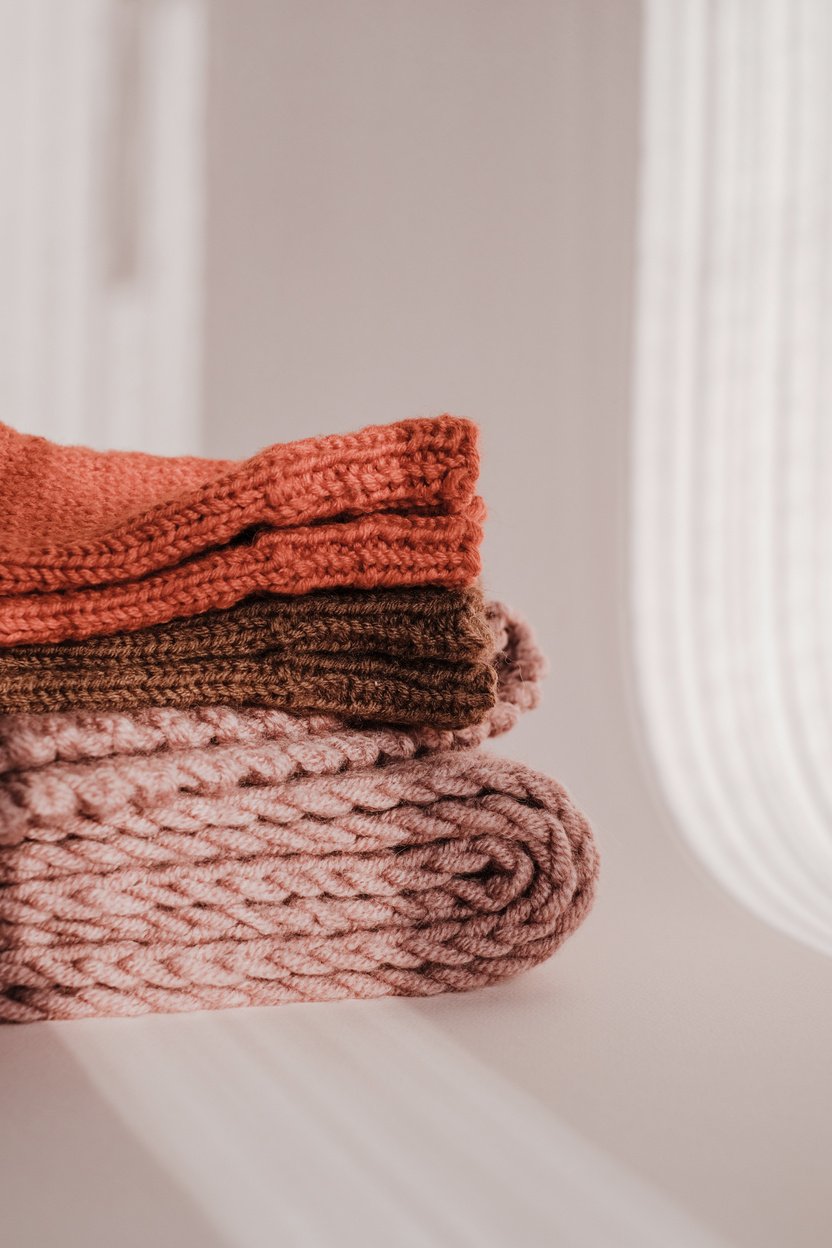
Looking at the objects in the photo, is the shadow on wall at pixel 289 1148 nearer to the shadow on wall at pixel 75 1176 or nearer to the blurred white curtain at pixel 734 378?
the shadow on wall at pixel 75 1176

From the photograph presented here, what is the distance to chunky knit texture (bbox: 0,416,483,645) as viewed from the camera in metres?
0.62

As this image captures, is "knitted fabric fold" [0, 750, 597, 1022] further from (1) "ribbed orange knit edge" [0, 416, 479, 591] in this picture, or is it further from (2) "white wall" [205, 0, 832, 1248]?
(2) "white wall" [205, 0, 832, 1248]

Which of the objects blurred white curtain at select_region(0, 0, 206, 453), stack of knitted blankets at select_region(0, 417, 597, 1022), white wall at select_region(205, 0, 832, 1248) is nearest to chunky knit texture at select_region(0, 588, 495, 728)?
stack of knitted blankets at select_region(0, 417, 597, 1022)

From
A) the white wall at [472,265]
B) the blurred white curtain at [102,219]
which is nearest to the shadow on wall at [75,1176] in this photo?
the white wall at [472,265]

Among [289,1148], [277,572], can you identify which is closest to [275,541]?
[277,572]

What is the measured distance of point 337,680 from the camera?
65cm

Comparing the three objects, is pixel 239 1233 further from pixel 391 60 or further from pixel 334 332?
pixel 391 60

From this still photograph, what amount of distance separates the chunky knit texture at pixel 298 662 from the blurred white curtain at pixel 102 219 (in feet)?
2.00

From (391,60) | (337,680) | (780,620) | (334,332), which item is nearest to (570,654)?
(780,620)

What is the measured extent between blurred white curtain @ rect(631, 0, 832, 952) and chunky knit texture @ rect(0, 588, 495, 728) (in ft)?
1.73

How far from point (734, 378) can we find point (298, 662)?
2.48 ft

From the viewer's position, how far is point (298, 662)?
25.5 inches

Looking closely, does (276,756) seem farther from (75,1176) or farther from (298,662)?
(75,1176)

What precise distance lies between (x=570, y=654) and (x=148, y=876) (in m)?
0.62
